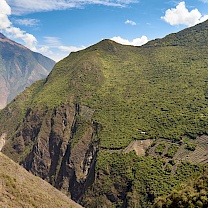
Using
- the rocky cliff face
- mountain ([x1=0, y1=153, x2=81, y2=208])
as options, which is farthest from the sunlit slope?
mountain ([x1=0, y1=153, x2=81, y2=208])

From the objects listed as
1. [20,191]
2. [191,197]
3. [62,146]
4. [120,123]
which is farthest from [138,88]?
[191,197]

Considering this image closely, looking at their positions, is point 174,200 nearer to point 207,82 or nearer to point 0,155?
point 0,155

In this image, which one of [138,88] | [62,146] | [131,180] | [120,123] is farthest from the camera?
[138,88]

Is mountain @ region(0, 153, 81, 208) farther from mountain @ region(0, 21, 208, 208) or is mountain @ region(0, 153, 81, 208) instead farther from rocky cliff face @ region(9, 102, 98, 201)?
rocky cliff face @ region(9, 102, 98, 201)

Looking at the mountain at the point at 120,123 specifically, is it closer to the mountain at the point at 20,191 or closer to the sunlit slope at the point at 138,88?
the sunlit slope at the point at 138,88

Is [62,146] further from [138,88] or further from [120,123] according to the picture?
[138,88]

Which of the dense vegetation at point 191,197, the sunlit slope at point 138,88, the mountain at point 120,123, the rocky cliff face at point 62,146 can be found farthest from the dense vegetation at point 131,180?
the dense vegetation at point 191,197

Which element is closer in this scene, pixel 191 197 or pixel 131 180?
pixel 191 197
